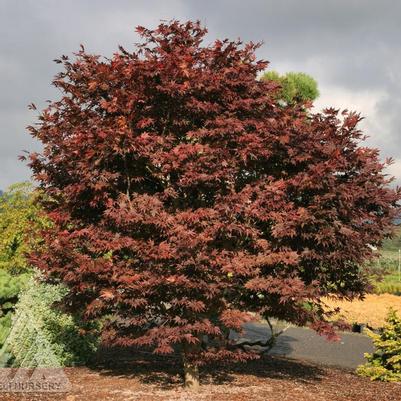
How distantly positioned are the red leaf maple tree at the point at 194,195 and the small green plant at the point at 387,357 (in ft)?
10.5

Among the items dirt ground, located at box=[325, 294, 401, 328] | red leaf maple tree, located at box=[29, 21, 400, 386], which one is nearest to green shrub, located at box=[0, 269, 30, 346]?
red leaf maple tree, located at box=[29, 21, 400, 386]

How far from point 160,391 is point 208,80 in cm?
486

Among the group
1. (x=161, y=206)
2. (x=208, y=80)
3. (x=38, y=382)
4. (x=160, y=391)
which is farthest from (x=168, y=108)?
(x=38, y=382)

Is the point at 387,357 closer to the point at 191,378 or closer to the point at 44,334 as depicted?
the point at 191,378

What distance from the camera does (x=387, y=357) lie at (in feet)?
36.5

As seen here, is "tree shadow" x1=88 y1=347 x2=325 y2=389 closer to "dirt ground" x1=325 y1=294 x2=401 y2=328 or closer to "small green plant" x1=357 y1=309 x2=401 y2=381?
"small green plant" x1=357 y1=309 x2=401 y2=381

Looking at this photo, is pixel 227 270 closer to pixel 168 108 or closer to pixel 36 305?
pixel 168 108

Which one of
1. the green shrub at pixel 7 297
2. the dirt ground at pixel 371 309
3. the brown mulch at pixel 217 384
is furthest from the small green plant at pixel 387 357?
the dirt ground at pixel 371 309

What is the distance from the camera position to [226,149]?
764cm

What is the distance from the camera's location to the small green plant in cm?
1073

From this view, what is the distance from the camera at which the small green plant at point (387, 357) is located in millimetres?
10727

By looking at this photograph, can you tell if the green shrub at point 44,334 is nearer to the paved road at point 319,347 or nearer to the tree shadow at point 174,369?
the tree shadow at point 174,369

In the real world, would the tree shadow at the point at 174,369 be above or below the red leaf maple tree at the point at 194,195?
below

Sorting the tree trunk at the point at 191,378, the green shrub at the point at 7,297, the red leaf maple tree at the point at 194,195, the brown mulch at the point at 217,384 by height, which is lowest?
the brown mulch at the point at 217,384
